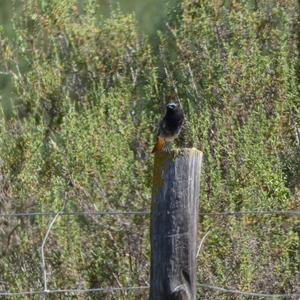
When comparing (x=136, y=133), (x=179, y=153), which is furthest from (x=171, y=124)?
(x=179, y=153)

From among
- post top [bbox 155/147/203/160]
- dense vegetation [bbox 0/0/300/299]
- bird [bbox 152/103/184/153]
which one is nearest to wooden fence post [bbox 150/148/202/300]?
post top [bbox 155/147/203/160]

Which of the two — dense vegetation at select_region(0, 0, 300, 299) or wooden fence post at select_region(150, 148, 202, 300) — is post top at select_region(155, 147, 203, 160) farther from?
dense vegetation at select_region(0, 0, 300, 299)

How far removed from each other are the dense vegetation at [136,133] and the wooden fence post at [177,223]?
8.05 feet

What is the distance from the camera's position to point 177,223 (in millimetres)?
4449

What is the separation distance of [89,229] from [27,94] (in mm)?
1828

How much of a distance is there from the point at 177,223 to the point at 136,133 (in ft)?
13.2

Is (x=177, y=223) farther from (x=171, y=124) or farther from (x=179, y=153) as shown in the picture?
(x=171, y=124)

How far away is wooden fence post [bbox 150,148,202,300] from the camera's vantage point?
14.6 feet

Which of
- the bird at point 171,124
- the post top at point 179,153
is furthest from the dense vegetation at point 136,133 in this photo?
the post top at point 179,153

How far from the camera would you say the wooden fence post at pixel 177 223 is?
444cm

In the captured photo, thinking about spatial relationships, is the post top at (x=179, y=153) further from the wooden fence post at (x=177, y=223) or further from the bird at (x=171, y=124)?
the bird at (x=171, y=124)

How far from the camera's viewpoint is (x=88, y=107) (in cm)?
909

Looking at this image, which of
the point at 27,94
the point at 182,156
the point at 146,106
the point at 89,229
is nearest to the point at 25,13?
the point at 27,94

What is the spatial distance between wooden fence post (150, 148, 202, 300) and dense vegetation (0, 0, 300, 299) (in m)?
2.45
